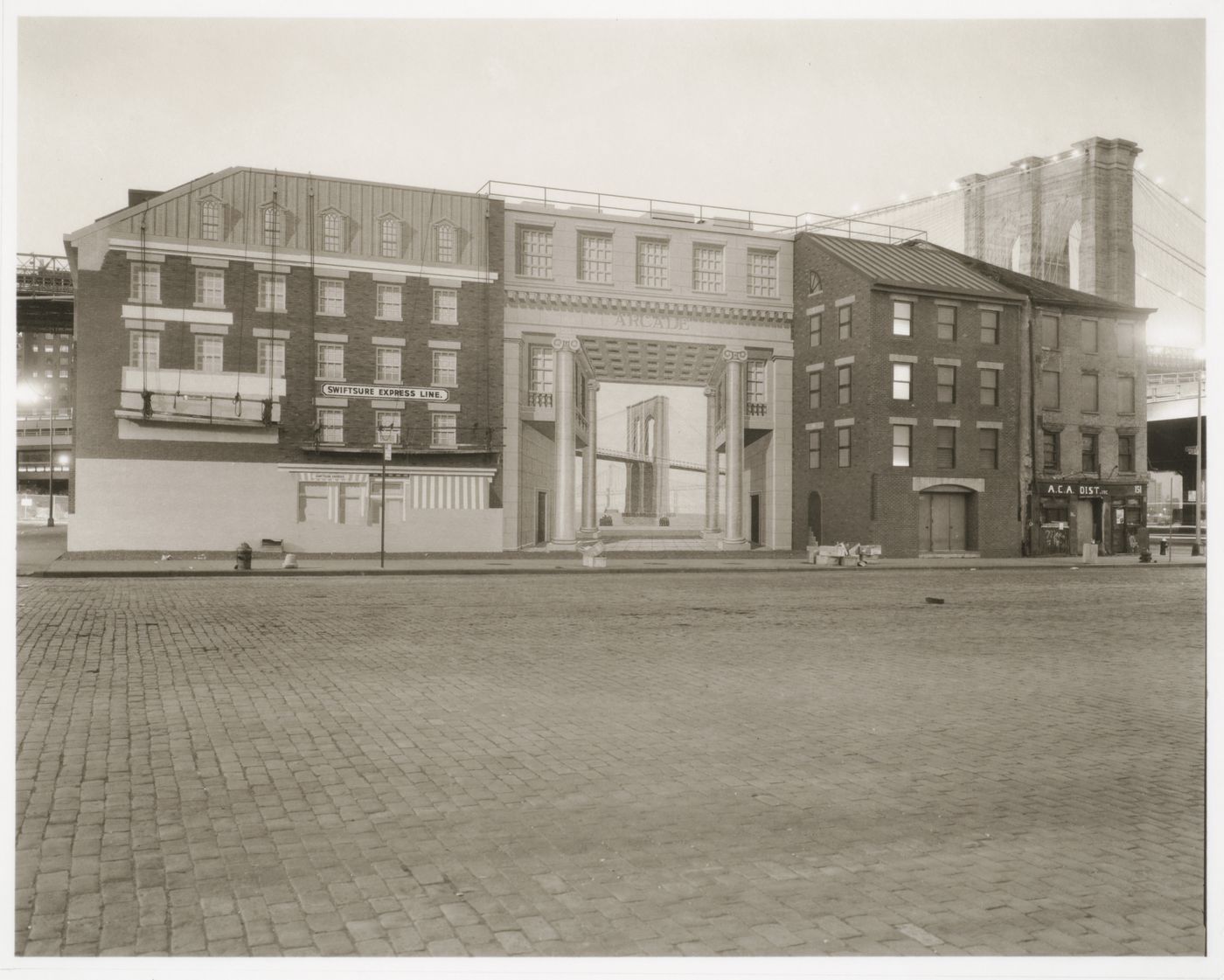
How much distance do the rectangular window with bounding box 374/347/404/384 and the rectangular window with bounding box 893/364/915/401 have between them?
62.2ft

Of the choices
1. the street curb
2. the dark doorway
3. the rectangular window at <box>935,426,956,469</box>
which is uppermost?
the rectangular window at <box>935,426,956,469</box>

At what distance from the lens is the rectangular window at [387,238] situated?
3566 centimetres

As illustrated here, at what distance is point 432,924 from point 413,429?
3293 cm

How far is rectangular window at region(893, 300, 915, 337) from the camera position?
3809 centimetres

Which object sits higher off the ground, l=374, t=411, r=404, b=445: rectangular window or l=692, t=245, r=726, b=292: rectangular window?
l=692, t=245, r=726, b=292: rectangular window

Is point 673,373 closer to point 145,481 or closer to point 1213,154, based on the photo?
point 145,481

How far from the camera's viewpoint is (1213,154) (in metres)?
5.36

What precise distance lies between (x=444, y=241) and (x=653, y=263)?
8.41 meters

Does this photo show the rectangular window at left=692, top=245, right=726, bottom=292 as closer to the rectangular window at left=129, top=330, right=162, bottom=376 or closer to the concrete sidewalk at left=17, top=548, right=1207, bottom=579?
the concrete sidewalk at left=17, top=548, right=1207, bottom=579

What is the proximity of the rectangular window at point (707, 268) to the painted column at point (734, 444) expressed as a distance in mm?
2703

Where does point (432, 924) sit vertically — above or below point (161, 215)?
below

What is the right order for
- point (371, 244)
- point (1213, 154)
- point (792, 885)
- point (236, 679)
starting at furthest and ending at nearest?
Result: point (371, 244)
point (236, 679)
point (1213, 154)
point (792, 885)

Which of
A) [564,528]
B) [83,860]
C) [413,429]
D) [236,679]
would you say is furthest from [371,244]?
[83,860]

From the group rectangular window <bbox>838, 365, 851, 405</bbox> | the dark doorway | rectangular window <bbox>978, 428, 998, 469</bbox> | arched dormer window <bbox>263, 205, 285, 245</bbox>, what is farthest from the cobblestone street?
rectangular window <bbox>978, 428, 998, 469</bbox>
